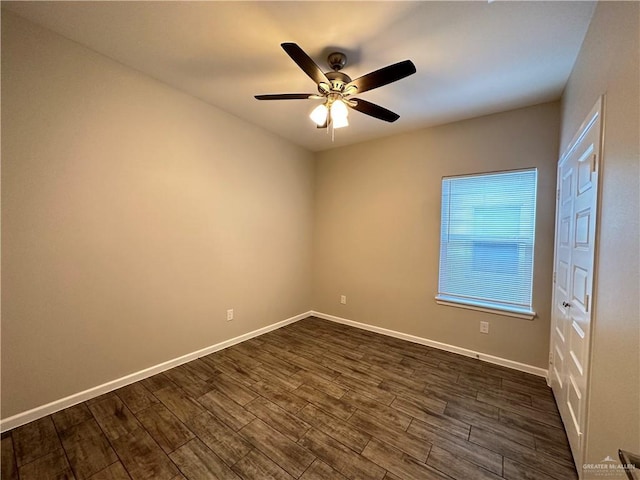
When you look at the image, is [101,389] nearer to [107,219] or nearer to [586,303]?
[107,219]

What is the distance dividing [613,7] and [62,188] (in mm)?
3403

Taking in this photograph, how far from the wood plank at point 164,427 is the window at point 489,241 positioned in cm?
278

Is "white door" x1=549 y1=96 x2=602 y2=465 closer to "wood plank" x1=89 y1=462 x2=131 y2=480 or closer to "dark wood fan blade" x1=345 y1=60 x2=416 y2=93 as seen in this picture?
"dark wood fan blade" x1=345 y1=60 x2=416 y2=93

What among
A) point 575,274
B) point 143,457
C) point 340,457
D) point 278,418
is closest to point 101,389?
point 143,457

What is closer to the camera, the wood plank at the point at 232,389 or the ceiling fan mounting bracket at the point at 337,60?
the ceiling fan mounting bracket at the point at 337,60

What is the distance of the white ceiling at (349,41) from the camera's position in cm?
149

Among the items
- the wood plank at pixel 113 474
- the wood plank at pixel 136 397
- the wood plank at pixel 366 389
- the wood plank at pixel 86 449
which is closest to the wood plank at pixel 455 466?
the wood plank at pixel 366 389

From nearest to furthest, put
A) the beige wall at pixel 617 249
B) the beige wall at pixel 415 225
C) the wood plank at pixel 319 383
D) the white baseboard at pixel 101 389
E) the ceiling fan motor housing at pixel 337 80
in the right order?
the beige wall at pixel 617 249 < the white baseboard at pixel 101 389 < the ceiling fan motor housing at pixel 337 80 < the wood plank at pixel 319 383 < the beige wall at pixel 415 225

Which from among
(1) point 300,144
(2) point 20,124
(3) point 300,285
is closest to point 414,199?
(1) point 300,144

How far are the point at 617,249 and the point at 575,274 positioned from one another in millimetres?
732

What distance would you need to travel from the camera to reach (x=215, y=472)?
4.63ft

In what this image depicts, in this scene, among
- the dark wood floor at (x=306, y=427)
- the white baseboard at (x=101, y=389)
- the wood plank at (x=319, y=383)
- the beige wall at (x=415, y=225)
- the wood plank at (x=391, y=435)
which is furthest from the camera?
the beige wall at (x=415, y=225)

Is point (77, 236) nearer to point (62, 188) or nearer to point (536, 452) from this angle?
point (62, 188)

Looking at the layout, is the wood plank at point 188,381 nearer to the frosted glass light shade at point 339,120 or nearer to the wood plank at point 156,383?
the wood plank at point 156,383
